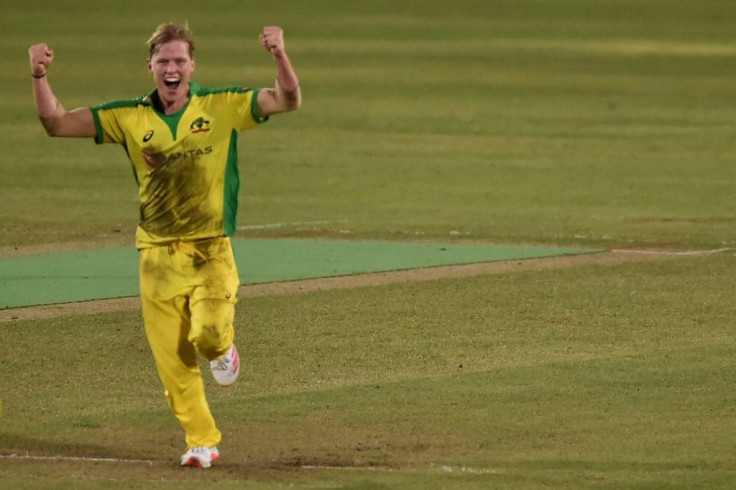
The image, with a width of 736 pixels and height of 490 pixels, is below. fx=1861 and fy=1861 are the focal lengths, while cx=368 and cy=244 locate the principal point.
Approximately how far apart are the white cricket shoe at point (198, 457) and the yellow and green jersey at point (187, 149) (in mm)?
1080

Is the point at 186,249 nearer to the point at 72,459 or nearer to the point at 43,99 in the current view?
the point at 43,99

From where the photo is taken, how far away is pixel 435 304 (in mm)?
14906

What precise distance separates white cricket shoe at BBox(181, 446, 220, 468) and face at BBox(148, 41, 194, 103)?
1783 millimetres

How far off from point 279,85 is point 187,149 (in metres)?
0.63

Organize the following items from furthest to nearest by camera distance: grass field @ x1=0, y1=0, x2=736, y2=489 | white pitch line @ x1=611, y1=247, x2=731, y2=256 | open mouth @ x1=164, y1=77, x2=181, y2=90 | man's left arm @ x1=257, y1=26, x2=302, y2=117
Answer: white pitch line @ x1=611, y1=247, x2=731, y2=256
grass field @ x1=0, y1=0, x2=736, y2=489
open mouth @ x1=164, y1=77, x2=181, y2=90
man's left arm @ x1=257, y1=26, x2=302, y2=117

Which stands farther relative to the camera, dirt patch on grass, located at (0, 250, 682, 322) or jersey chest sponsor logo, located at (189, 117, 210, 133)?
Result: dirt patch on grass, located at (0, 250, 682, 322)

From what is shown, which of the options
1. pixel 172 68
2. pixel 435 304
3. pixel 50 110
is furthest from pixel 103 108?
pixel 435 304

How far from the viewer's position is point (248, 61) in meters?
44.3

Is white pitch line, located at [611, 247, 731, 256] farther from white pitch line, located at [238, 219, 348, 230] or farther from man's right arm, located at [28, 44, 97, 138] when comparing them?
man's right arm, located at [28, 44, 97, 138]

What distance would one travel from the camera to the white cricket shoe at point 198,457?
31.0ft

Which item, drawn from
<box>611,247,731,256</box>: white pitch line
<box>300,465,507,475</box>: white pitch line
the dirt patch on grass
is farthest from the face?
<box>611,247,731,256</box>: white pitch line

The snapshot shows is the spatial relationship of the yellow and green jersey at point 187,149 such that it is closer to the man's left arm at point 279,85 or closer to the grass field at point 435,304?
the man's left arm at point 279,85

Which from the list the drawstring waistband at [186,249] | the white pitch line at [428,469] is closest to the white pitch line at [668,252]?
the white pitch line at [428,469]

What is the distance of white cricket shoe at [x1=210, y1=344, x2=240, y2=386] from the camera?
9586 mm
